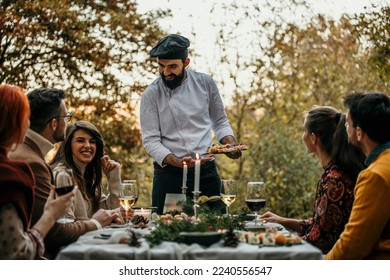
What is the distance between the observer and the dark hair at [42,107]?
3.18 meters

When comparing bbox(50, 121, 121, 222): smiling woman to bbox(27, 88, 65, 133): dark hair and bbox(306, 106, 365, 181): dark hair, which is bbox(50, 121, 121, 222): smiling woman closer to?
bbox(27, 88, 65, 133): dark hair

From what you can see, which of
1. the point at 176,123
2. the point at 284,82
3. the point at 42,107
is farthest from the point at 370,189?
the point at 284,82

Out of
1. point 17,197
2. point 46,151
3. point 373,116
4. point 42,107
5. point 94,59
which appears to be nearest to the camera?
point 17,197

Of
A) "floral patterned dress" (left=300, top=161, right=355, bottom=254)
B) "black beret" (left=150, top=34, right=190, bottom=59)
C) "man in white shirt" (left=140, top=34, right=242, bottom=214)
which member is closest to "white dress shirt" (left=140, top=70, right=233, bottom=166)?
"man in white shirt" (left=140, top=34, right=242, bottom=214)

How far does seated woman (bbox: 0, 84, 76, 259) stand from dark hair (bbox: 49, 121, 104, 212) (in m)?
1.30

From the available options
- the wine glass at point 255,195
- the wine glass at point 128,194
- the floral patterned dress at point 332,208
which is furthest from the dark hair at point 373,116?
the wine glass at point 128,194

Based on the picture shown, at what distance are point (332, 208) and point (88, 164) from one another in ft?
5.42

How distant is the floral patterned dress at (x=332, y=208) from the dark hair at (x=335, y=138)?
0.06 m

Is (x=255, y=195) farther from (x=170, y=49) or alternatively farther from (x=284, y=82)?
(x=284, y=82)

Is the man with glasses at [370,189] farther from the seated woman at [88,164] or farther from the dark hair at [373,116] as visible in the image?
the seated woman at [88,164]

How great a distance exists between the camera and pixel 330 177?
3148mm
